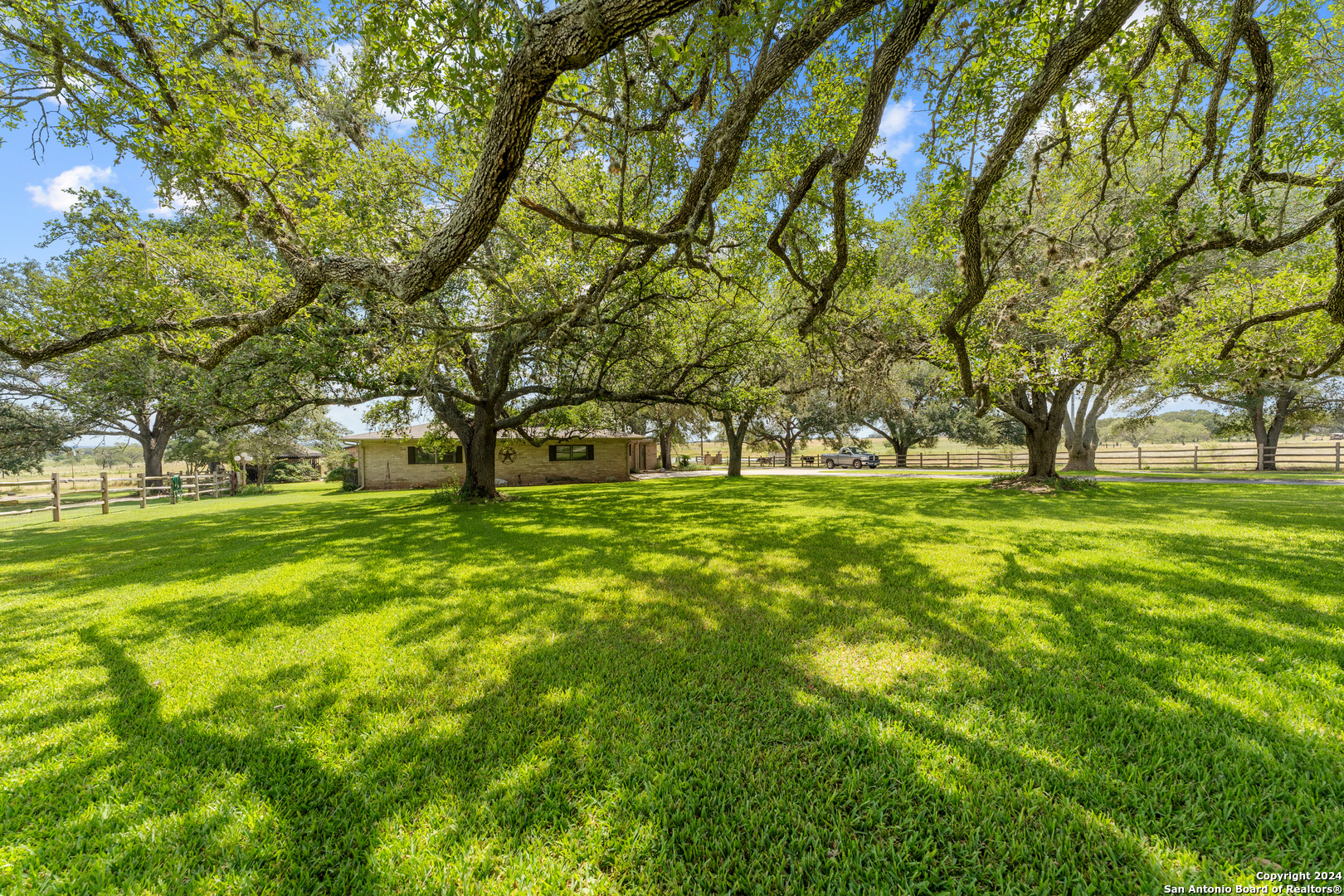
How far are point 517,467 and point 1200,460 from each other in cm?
3695

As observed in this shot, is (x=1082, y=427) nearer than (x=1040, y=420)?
No

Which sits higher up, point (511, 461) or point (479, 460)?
point (479, 460)

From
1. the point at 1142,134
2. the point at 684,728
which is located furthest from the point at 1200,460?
the point at 684,728

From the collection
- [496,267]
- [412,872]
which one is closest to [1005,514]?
[412,872]

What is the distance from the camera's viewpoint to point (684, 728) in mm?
2363

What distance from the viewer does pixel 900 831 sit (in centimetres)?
175

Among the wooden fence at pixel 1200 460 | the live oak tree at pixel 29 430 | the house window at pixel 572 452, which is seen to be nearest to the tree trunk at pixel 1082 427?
the wooden fence at pixel 1200 460

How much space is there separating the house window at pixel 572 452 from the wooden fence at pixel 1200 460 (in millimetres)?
18763

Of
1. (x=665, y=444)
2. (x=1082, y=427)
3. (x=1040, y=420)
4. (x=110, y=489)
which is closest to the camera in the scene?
(x=1040, y=420)

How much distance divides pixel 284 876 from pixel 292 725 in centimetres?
111

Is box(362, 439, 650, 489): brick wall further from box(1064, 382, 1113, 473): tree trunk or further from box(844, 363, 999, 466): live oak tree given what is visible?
box(1064, 382, 1113, 473): tree trunk

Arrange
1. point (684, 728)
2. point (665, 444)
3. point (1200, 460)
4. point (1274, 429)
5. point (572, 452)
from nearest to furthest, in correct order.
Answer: point (684, 728) < point (1274, 429) < point (572, 452) < point (1200, 460) < point (665, 444)

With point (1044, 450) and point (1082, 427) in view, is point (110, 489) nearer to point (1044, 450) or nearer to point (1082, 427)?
point (1044, 450)

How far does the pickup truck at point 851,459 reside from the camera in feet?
102
